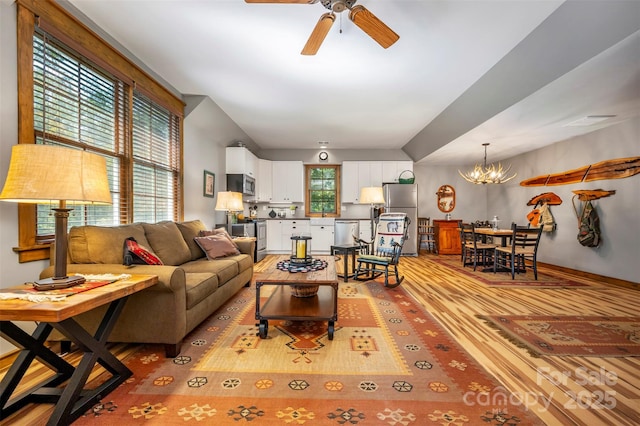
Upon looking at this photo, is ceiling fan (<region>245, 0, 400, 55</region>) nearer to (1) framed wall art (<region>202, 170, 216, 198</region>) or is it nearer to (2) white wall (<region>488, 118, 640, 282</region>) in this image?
(1) framed wall art (<region>202, 170, 216, 198</region>)

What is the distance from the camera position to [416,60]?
3.10 metres

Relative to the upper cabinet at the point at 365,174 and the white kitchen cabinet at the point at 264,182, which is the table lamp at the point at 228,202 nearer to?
the white kitchen cabinet at the point at 264,182

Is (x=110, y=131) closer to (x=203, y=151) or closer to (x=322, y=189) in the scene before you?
(x=203, y=151)

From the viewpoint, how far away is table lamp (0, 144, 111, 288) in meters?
1.38

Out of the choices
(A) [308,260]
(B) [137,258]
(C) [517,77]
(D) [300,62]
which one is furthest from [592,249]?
(B) [137,258]

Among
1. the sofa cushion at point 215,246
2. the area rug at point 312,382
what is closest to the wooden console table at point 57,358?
the area rug at point 312,382

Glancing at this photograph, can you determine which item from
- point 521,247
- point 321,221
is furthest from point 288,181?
point 521,247

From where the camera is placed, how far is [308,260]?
2816mm

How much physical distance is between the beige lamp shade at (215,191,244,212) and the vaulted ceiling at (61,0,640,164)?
143 centimetres

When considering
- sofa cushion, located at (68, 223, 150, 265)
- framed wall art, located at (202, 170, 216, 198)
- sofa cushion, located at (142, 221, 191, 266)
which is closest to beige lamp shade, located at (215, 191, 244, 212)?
framed wall art, located at (202, 170, 216, 198)

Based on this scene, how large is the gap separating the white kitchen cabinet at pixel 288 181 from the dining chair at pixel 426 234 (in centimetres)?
322

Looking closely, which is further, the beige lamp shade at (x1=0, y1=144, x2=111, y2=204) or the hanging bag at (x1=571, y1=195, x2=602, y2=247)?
the hanging bag at (x1=571, y1=195, x2=602, y2=247)

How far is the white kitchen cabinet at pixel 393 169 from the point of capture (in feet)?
24.0

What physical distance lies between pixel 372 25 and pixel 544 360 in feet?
8.82
